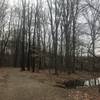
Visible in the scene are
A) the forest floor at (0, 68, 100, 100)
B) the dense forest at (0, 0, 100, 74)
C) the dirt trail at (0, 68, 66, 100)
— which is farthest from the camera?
the dense forest at (0, 0, 100, 74)

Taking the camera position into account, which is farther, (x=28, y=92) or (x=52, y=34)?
(x=52, y=34)

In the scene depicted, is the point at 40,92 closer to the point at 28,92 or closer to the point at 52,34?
the point at 28,92

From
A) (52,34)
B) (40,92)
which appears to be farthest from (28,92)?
(52,34)

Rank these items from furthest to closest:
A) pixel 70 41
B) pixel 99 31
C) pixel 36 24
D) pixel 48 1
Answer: pixel 36 24 < pixel 70 41 < pixel 48 1 < pixel 99 31

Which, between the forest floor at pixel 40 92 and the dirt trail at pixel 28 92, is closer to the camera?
the dirt trail at pixel 28 92

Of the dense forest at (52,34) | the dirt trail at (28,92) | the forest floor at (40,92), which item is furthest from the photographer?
the dense forest at (52,34)

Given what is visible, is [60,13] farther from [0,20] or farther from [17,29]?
[17,29]

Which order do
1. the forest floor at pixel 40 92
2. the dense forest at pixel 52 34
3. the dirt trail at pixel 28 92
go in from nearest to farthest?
1. the dirt trail at pixel 28 92
2. the forest floor at pixel 40 92
3. the dense forest at pixel 52 34

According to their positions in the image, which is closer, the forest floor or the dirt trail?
the dirt trail

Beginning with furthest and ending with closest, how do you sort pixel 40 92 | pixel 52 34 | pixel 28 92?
pixel 52 34 → pixel 40 92 → pixel 28 92

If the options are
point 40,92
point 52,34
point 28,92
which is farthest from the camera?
point 52,34

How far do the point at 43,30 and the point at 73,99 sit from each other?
36.5 meters

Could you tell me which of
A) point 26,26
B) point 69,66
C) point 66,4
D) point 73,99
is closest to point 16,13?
point 26,26

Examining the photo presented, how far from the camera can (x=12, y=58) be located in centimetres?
6216
